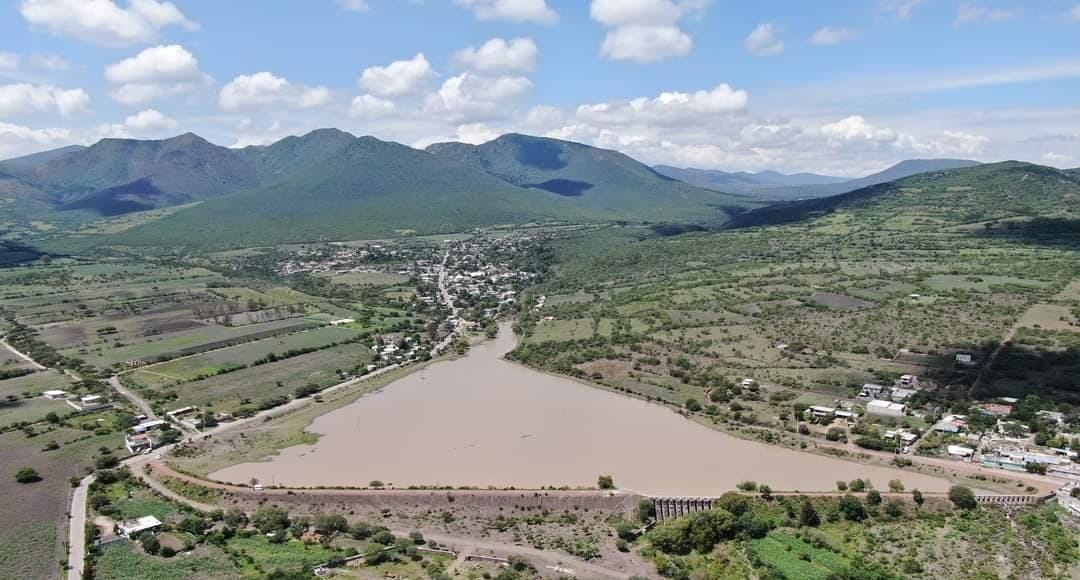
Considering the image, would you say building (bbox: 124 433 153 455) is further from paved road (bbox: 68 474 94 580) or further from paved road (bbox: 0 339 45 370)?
paved road (bbox: 0 339 45 370)

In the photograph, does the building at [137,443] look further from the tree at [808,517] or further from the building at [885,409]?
the building at [885,409]

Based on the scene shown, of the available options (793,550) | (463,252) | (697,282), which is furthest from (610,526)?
(463,252)

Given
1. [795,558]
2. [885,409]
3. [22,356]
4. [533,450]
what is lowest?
[795,558]

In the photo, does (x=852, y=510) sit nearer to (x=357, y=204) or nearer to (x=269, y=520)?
(x=269, y=520)

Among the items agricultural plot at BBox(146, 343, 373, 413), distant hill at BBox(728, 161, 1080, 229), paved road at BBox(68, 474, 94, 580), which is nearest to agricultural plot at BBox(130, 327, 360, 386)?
agricultural plot at BBox(146, 343, 373, 413)

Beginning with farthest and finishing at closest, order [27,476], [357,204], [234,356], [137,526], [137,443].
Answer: [357,204] < [234,356] < [137,443] < [27,476] < [137,526]

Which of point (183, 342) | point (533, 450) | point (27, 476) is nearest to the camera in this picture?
point (27, 476)

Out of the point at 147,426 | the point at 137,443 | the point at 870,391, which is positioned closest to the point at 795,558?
the point at 870,391
